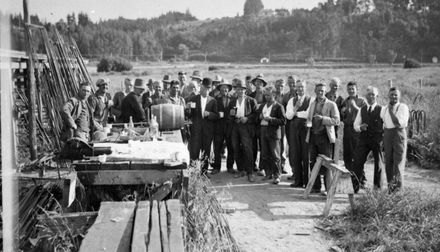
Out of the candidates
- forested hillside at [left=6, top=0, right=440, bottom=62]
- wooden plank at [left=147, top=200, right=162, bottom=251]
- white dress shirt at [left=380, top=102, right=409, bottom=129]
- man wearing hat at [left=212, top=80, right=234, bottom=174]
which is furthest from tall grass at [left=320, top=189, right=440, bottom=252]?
forested hillside at [left=6, top=0, right=440, bottom=62]

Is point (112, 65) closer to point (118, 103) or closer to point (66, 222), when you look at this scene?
point (118, 103)

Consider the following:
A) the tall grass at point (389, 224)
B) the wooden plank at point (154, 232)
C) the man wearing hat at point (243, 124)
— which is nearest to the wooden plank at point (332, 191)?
the tall grass at point (389, 224)

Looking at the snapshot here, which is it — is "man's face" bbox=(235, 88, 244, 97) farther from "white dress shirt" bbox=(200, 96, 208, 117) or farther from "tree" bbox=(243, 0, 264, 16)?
"tree" bbox=(243, 0, 264, 16)

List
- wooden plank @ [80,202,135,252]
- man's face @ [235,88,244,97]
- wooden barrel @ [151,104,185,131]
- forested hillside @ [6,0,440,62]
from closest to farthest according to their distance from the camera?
wooden plank @ [80,202,135,252] → wooden barrel @ [151,104,185,131] → man's face @ [235,88,244,97] → forested hillside @ [6,0,440,62]

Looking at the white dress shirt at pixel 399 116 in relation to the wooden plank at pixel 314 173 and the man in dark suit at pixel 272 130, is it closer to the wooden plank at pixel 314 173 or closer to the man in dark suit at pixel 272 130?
the wooden plank at pixel 314 173

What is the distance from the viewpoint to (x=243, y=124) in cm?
902

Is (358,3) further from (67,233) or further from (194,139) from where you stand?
(67,233)

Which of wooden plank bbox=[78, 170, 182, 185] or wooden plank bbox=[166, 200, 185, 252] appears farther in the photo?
wooden plank bbox=[78, 170, 182, 185]

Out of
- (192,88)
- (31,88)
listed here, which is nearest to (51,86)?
(31,88)

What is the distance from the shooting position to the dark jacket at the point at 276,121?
27.9 feet

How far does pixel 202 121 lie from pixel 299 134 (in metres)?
2.04

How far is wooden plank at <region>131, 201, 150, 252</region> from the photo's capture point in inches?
142

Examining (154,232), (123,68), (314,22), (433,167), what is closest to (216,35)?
(314,22)

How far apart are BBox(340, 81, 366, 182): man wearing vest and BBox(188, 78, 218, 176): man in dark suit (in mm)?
2528
